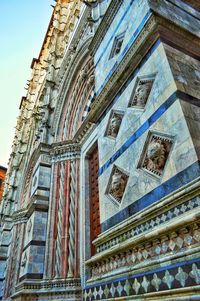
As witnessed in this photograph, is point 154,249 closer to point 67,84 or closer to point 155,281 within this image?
point 155,281

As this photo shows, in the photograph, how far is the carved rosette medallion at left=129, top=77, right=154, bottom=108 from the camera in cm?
254

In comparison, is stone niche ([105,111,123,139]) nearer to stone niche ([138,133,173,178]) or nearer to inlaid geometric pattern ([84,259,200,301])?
stone niche ([138,133,173,178])

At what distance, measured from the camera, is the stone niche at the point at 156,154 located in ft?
6.71

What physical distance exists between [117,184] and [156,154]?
0.71 meters

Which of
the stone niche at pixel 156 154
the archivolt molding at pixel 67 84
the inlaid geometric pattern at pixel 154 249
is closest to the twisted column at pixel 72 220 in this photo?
the archivolt molding at pixel 67 84

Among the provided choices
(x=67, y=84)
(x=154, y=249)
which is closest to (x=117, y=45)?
(x=154, y=249)

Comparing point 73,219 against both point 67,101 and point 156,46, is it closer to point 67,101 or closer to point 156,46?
point 67,101

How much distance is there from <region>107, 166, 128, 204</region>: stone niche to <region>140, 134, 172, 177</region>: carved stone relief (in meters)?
0.37

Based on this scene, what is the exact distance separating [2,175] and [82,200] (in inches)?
935

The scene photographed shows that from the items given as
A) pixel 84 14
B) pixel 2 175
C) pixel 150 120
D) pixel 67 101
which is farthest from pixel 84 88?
pixel 2 175

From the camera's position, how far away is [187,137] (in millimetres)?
1845

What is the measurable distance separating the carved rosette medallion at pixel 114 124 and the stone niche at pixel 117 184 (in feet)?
1.63

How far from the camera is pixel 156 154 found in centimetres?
212

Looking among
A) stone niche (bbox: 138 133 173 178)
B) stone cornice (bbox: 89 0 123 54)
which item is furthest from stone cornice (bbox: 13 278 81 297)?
stone cornice (bbox: 89 0 123 54)
